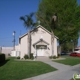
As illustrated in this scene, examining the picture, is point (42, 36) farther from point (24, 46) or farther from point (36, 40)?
point (24, 46)

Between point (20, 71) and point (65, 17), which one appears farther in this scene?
point (65, 17)

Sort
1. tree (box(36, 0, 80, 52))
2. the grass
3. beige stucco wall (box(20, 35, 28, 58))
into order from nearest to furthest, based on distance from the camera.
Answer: the grass → beige stucco wall (box(20, 35, 28, 58)) → tree (box(36, 0, 80, 52))

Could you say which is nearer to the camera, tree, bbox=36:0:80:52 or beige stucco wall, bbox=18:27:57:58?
beige stucco wall, bbox=18:27:57:58

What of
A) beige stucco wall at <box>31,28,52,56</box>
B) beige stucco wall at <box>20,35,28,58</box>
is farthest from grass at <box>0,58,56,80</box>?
beige stucco wall at <box>31,28,52,56</box>

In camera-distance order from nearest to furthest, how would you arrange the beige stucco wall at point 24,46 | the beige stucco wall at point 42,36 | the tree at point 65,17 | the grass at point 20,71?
the grass at point 20,71 → the beige stucco wall at point 24,46 → the beige stucco wall at point 42,36 → the tree at point 65,17

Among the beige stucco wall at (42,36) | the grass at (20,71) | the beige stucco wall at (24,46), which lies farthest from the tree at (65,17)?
the grass at (20,71)

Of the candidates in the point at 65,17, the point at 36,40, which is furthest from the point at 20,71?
the point at 65,17

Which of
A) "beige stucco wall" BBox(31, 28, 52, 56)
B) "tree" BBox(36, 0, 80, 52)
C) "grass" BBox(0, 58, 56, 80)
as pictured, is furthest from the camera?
"tree" BBox(36, 0, 80, 52)

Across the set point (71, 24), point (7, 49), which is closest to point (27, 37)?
point (71, 24)

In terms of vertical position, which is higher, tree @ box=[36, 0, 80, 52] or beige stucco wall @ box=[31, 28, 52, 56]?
tree @ box=[36, 0, 80, 52]

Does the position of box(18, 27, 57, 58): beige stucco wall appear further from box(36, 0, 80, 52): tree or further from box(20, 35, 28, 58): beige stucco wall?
box(36, 0, 80, 52): tree

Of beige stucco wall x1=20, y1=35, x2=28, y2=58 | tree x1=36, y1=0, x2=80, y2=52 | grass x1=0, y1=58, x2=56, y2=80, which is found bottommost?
grass x1=0, y1=58, x2=56, y2=80

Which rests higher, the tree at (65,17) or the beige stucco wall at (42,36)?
the tree at (65,17)

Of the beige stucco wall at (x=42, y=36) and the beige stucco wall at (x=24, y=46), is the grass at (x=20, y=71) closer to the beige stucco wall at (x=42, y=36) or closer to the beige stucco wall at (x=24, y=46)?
the beige stucco wall at (x=24, y=46)
